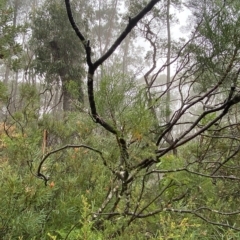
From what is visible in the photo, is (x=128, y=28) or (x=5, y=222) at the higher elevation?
(x=128, y=28)

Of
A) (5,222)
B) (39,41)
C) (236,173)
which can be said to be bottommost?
(5,222)

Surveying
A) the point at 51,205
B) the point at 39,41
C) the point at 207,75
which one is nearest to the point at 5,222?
the point at 51,205

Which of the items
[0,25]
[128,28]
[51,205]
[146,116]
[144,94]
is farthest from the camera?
[0,25]

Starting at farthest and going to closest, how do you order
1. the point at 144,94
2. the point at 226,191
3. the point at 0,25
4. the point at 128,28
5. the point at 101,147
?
the point at 0,25 → the point at 226,191 → the point at 101,147 → the point at 144,94 → the point at 128,28

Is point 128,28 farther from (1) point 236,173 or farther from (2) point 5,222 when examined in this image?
(1) point 236,173

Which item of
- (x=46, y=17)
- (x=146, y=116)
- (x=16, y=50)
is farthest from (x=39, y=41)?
(x=146, y=116)

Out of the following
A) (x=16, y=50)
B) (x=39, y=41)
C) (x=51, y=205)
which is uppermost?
(x=39, y=41)

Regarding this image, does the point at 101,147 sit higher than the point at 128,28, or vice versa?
the point at 128,28

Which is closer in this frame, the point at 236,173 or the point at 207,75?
the point at 207,75

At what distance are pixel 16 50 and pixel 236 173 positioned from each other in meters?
2.60

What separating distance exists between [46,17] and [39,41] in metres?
0.61

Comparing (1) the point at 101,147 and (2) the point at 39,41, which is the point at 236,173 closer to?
(1) the point at 101,147

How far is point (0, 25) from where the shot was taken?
3.04 m

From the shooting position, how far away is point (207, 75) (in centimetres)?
151
